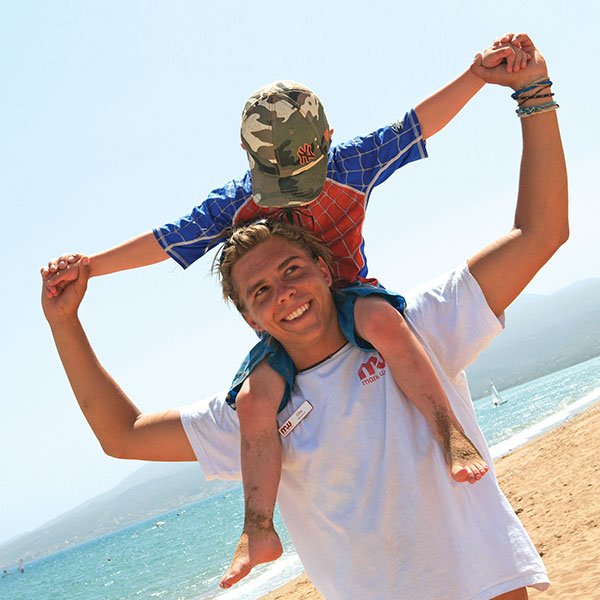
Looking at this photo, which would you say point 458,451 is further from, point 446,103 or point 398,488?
point 446,103

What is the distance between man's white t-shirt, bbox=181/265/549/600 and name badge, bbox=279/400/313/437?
0.02 meters

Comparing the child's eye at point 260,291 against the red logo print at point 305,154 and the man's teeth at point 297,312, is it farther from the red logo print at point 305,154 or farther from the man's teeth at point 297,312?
the red logo print at point 305,154

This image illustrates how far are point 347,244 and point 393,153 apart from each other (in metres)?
0.50

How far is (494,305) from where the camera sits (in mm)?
2256

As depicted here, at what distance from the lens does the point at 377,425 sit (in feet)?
6.91

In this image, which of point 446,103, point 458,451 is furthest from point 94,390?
point 446,103

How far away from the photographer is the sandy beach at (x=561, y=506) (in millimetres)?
9062

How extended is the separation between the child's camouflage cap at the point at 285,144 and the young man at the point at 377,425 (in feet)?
0.92

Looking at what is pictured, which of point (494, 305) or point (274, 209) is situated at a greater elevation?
point (274, 209)

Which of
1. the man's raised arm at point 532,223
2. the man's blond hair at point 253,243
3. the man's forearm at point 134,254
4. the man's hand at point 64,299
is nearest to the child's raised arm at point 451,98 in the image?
the man's raised arm at point 532,223

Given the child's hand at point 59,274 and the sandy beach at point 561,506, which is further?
the sandy beach at point 561,506

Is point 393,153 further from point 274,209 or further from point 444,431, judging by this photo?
point 444,431

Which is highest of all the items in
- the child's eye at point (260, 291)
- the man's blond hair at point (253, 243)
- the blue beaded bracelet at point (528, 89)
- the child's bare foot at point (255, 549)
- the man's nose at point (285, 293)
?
the blue beaded bracelet at point (528, 89)

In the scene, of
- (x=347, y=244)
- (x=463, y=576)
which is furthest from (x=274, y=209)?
(x=463, y=576)
